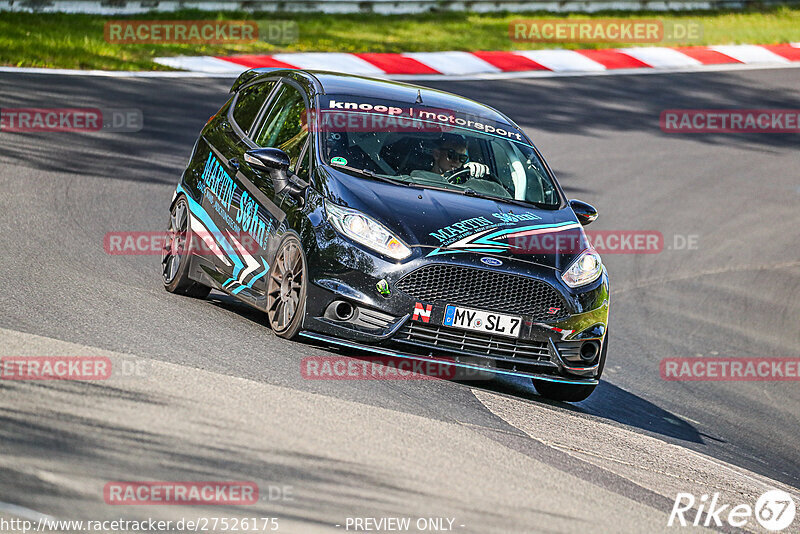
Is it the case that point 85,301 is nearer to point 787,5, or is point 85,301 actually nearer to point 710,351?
point 710,351

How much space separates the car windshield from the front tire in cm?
73

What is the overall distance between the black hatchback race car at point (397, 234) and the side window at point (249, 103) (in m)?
0.02

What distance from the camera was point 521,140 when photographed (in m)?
9.23

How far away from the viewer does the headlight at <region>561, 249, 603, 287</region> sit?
7.80 m

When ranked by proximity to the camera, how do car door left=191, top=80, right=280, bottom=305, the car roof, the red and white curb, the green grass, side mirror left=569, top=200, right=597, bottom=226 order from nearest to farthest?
1. car door left=191, top=80, right=280, bottom=305
2. side mirror left=569, top=200, right=597, bottom=226
3. the car roof
4. the green grass
5. the red and white curb

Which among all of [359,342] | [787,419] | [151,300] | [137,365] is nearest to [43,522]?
[137,365]

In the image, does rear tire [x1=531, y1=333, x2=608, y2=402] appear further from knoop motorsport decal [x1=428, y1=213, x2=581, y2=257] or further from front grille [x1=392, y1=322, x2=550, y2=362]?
knoop motorsport decal [x1=428, y1=213, x2=581, y2=257]

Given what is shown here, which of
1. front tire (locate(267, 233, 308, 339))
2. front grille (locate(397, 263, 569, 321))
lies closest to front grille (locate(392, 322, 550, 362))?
front grille (locate(397, 263, 569, 321))

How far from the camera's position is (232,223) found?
8.69 meters

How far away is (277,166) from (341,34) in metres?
12.4

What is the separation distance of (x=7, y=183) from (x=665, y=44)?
1440 centimetres

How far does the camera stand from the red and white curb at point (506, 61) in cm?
1778

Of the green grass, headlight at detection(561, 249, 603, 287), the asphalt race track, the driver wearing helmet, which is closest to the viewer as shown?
the asphalt race track

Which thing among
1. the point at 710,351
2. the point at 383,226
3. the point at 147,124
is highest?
the point at 383,226
